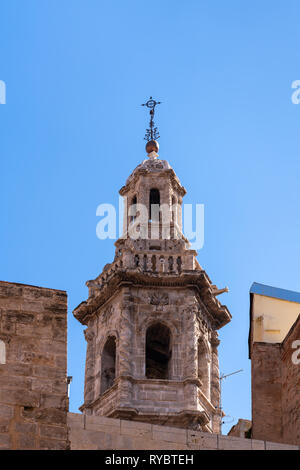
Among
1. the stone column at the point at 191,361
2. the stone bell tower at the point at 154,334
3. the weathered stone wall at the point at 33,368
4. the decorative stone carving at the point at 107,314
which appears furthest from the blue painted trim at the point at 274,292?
the decorative stone carving at the point at 107,314

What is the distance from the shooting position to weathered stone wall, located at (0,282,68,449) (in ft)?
37.2

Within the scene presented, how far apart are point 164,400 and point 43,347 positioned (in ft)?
65.7

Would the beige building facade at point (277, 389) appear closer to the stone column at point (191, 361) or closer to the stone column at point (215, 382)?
the stone column at point (191, 361)

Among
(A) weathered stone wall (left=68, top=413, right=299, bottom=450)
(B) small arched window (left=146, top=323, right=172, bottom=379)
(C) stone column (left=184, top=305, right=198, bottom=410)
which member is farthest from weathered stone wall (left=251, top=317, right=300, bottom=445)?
(B) small arched window (left=146, top=323, right=172, bottom=379)

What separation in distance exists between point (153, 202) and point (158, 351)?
17.5ft

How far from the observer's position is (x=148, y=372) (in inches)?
1341

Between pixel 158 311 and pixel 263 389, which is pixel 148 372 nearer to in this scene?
pixel 158 311

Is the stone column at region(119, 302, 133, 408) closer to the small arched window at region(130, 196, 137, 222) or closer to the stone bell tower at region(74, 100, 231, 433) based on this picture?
the stone bell tower at region(74, 100, 231, 433)

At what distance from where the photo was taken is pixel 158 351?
112 feet

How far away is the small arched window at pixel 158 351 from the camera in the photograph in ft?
110

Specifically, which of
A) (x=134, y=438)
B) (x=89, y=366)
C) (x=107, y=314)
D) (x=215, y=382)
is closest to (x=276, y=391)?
(x=134, y=438)

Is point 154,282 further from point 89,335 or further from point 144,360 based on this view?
point 89,335

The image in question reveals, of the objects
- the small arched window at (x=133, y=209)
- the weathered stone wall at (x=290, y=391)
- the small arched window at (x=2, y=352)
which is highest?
the small arched window at (x=133, y=209)

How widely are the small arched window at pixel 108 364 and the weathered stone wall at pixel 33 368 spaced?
2133cm
